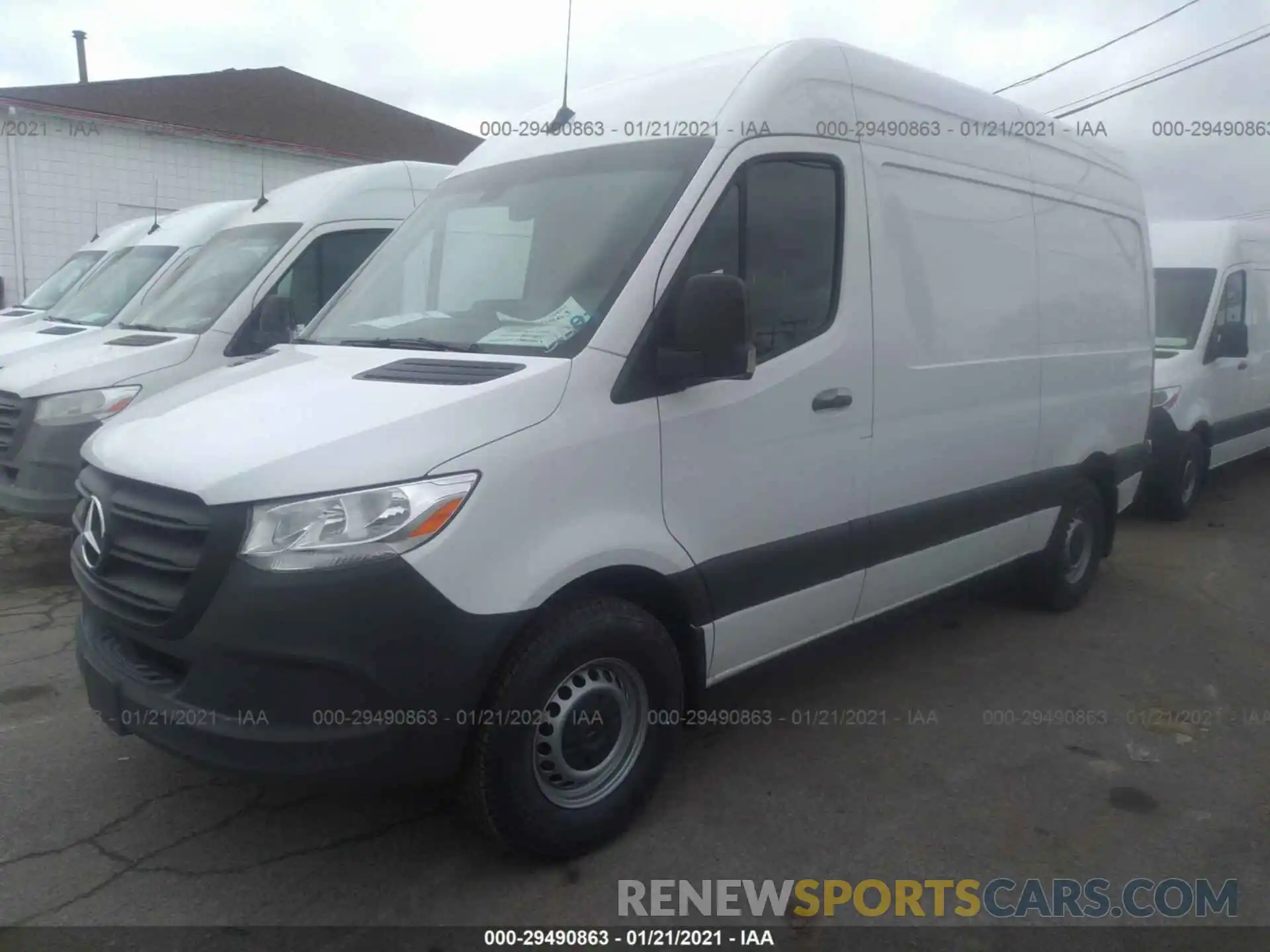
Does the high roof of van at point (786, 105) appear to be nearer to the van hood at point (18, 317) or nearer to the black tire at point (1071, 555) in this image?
the black tire at point (1071, 555)

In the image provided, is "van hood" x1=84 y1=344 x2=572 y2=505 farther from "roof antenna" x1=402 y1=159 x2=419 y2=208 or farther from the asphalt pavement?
"roof antenna" x1=402 y1=159 x2=419 y2=208

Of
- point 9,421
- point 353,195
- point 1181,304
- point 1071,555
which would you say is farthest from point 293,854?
point 1181,304

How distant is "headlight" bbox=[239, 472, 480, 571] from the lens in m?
2.63

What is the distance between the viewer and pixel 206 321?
253 inches

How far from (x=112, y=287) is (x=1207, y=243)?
9677 mm

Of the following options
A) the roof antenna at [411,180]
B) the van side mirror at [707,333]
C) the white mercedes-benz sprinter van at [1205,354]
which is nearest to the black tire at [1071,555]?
the white mercedes-benz sprinter van at [1205,354]

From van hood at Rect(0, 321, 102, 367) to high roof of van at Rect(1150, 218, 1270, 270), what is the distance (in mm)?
8754

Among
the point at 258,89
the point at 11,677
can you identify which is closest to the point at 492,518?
the point at 11,677

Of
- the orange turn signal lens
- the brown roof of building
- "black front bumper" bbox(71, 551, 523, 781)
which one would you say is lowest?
"black front bumper" bbox(71, 551, 523, 781)

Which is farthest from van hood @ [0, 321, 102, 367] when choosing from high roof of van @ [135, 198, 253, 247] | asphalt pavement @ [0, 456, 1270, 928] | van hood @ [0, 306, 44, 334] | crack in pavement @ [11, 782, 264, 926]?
crack in pavement @ [11, 782, 264, 926]

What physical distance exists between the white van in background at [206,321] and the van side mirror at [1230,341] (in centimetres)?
658

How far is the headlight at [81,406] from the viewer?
5750 millimetres

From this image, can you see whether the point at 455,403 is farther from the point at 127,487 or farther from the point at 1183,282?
the point at 1183,282

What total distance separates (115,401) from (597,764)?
13.4ft
